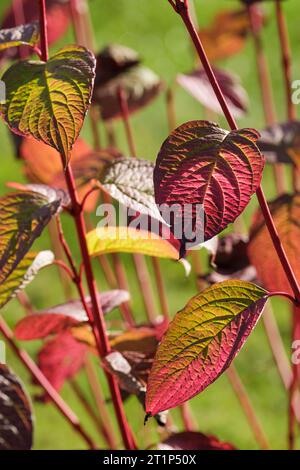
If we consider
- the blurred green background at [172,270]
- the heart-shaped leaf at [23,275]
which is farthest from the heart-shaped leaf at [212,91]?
the heart-shaped leaf at [23,275]

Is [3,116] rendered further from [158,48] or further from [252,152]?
[158,48]

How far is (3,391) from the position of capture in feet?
2.24

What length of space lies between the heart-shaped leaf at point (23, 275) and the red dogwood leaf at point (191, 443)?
0.18 meters

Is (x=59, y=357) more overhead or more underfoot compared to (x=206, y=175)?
more underfoot

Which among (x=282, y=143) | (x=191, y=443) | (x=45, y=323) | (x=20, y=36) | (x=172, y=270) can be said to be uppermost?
(x=20, y=36)

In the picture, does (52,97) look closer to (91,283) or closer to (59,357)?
(91,283)

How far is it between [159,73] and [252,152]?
7.42ft

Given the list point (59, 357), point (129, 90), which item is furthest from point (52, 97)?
point (129, 90)

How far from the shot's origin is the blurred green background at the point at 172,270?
61.1 inches

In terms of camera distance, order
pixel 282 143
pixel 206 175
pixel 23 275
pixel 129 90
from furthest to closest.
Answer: pixel 129 90, pixel 282 143, pixel 23 275, pixel 206 175

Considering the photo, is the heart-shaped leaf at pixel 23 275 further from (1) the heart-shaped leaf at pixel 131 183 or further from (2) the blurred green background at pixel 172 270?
(2) the blurred green background at pixel 172 270

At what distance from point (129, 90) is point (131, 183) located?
520 millimetres

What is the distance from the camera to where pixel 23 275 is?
0.64 metres

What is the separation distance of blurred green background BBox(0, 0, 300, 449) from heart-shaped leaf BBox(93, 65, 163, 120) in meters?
0.22
